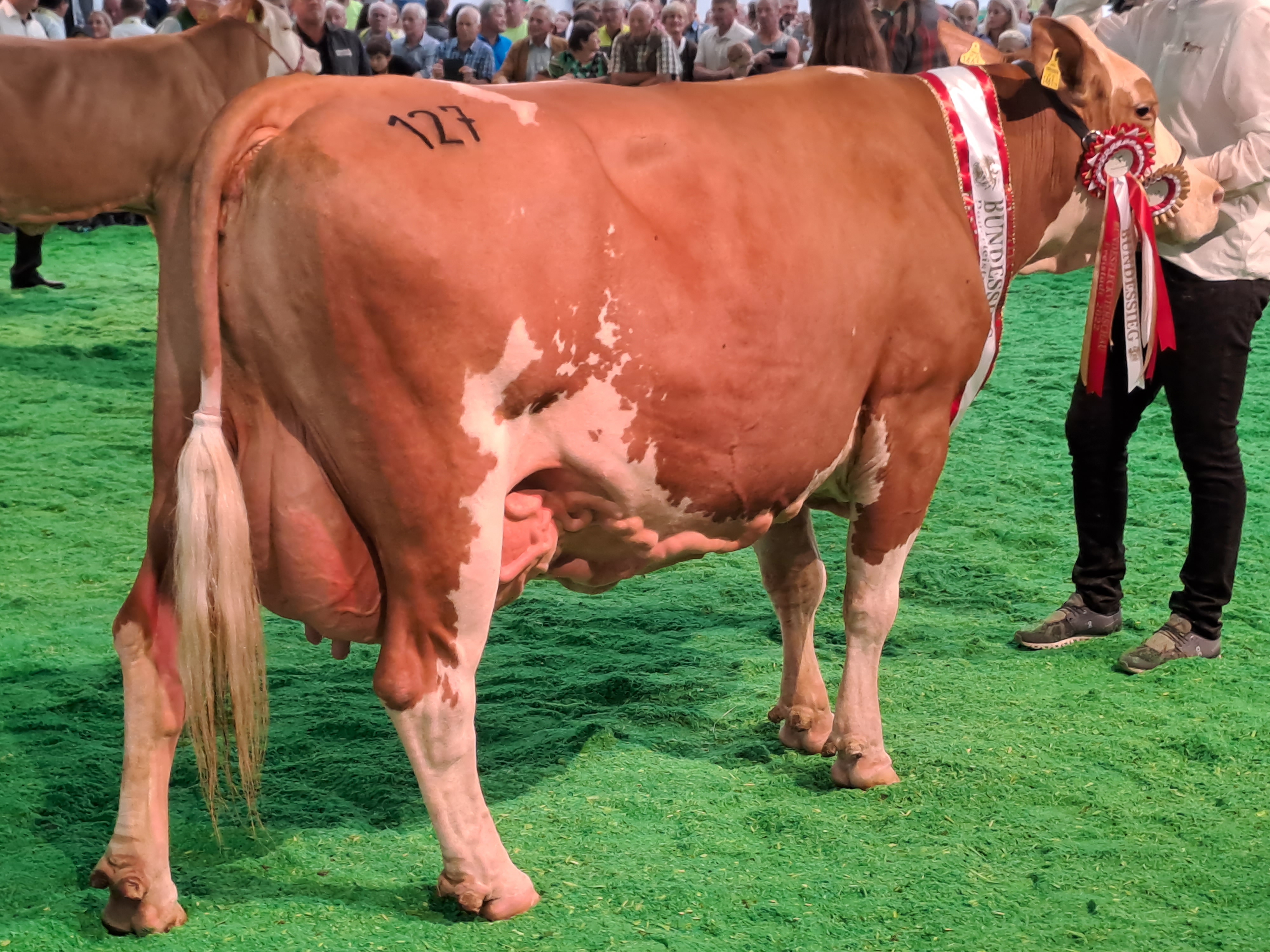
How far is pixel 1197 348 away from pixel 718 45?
8.54m

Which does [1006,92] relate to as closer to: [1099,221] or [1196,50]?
[1099,221]

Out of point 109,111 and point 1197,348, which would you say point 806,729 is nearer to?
point 1197,348

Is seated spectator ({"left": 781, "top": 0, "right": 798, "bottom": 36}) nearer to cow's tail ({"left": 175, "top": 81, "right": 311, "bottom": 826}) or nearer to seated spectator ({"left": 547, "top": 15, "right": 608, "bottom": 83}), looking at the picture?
seated spectator ({"left": 547, "top": 15, "right": 608, "bottom": 83})

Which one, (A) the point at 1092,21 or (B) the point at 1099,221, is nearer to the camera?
(B) the point at 1099,221

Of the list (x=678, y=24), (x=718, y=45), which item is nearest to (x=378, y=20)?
(x=678, y=24)

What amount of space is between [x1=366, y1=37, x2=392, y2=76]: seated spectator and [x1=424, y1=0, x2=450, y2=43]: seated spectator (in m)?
2.19

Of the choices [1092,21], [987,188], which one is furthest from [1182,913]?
[1092,21]

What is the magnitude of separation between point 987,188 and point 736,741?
157 centimetres

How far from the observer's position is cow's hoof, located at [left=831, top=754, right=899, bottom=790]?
3406 mm

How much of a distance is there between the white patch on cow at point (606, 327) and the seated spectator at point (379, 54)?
9701 millimetres

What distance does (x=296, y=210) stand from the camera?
2461 mm

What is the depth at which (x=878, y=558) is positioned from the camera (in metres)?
3.41

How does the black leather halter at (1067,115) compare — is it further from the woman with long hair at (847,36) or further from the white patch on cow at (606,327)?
the white patch on cow at (606,327)

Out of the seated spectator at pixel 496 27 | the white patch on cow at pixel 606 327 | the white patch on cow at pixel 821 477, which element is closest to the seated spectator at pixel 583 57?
the seated spectator at pixel 496 27
